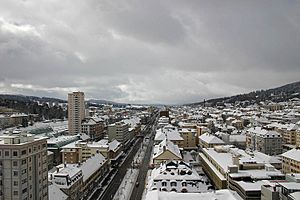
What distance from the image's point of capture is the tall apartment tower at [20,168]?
29.2 m

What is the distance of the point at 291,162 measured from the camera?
5425 centimetres

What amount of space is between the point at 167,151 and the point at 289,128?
143 ft

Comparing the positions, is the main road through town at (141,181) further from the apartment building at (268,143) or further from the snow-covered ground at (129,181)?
the apartment building at (268,143)

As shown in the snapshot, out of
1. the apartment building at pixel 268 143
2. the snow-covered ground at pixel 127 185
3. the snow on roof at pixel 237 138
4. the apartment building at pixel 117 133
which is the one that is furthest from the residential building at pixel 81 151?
the snow on roof at pixel 237 138

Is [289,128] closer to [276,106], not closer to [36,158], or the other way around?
[36,158]

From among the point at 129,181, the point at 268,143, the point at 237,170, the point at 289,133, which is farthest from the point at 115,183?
the point at 289,133

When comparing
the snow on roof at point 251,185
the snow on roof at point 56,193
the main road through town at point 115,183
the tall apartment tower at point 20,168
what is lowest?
the main road through town at point 115,183

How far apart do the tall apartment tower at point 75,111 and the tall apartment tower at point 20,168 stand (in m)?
77.0

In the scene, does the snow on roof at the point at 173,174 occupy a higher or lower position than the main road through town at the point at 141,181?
higher

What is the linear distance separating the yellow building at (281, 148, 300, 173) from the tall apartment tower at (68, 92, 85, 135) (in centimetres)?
6873

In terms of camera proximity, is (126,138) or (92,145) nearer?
(92,145)

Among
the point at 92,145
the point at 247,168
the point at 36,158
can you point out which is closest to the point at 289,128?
the point at 247,168

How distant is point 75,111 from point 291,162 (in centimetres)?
7521

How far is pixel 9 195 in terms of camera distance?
2909 centimetres
